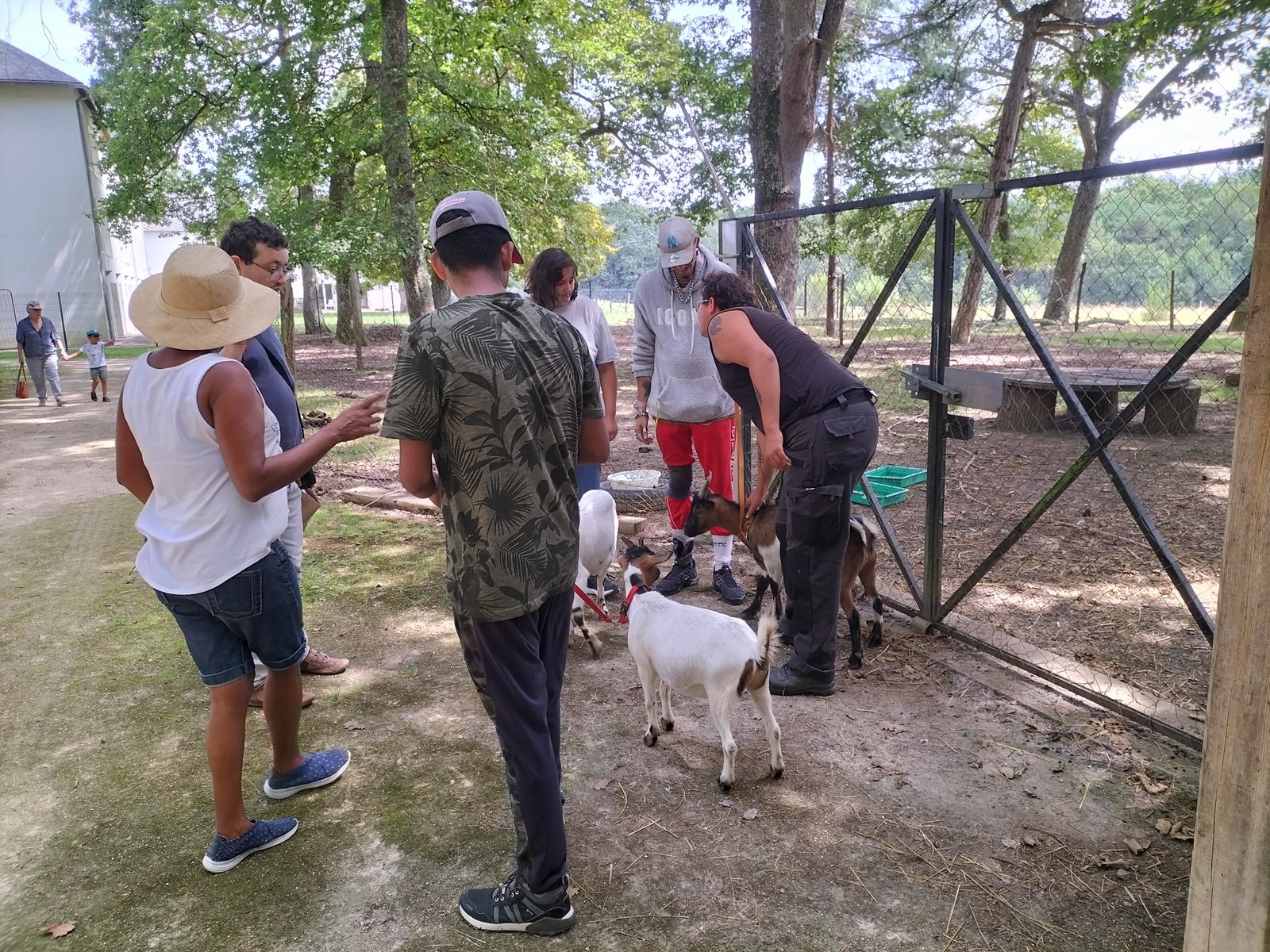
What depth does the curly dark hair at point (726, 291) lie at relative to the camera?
355 cm

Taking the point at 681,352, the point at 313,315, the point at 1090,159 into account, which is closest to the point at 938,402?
the point at 681,352

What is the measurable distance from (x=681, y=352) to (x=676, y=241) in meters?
0.62

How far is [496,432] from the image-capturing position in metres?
2.04

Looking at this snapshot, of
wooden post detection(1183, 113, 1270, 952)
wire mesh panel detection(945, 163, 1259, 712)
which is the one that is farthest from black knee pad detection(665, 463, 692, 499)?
wooden post detection(1183, 113, 1270, 952)

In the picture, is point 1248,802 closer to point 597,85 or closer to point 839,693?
point 839,693

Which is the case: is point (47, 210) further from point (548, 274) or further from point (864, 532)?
point (864, 532)

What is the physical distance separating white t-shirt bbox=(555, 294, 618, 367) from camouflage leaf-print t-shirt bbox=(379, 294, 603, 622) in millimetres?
2266

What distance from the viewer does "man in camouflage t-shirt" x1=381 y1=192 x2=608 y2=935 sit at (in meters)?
2.00

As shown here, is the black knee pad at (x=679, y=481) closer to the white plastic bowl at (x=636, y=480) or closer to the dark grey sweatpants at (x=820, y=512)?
the dark grey sweatpants at (x=820, y=512)

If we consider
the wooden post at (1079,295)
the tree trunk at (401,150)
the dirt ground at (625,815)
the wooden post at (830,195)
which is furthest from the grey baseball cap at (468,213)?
the wooden post at (830,195)

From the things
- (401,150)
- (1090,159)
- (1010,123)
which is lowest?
(401,150)

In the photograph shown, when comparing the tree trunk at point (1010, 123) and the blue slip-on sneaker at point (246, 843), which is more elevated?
the tree trunk at point (1010, 123)

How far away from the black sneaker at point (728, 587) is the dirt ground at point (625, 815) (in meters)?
0.82

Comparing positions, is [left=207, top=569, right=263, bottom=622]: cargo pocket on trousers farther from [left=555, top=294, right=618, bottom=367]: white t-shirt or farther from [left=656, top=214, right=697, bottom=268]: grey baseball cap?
[left=656, top=214, right=697, bottom=268]: grey baseball cap
